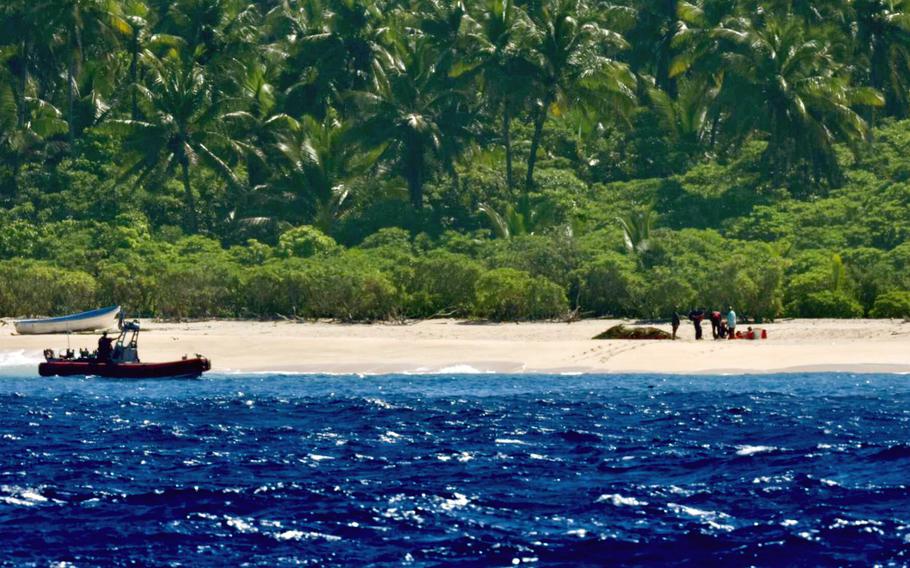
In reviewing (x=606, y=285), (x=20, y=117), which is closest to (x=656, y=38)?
(x=606, y=285)

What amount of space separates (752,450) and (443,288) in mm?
24219

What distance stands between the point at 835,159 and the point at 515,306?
21983 millimetres

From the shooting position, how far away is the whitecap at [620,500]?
20839 millimetres

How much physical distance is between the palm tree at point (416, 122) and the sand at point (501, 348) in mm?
16887

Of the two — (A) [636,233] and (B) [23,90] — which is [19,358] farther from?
(B) [23,90]

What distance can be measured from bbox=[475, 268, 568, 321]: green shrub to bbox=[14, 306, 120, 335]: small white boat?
11.5 meters

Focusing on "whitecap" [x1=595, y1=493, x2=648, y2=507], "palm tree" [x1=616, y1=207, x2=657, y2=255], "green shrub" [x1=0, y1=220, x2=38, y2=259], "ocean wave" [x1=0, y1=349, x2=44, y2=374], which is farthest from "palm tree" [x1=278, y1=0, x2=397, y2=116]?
"whitecap" [x1=595, y1=493, x2=648, y2=507]

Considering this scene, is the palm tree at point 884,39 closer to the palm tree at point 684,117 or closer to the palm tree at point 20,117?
the palm tree at point 684,117

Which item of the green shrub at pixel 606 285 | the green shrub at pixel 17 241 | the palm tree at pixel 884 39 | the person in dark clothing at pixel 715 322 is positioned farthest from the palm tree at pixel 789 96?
the green shrub at pixel 17 241

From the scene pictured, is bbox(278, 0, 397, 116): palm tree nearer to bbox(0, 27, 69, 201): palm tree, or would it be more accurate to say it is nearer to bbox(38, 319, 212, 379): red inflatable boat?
bbox(0, 27, 69, 201): palm tree

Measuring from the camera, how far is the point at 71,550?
18.3 meters

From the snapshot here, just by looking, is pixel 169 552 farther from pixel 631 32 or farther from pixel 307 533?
pixel 631 32

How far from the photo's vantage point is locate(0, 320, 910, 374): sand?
37.5m

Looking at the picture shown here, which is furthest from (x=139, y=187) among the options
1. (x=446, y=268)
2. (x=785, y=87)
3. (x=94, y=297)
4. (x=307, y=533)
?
(x=307, y=533)
